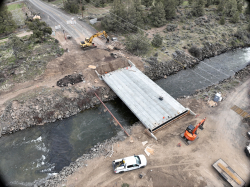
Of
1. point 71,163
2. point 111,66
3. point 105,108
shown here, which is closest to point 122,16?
point 111,66

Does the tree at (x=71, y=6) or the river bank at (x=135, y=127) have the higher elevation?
the tree at (x=71, y=6)

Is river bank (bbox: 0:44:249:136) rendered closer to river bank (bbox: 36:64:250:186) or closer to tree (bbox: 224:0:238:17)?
river bank (bbox: 36:64:250:186)

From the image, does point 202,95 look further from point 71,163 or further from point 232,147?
point 71,163

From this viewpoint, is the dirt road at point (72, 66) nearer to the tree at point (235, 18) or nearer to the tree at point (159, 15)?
the tree at point (159, 15)

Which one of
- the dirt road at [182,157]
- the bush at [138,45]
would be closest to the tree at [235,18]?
the bush at [138,45]

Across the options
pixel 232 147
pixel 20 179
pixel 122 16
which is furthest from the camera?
pixel 122 16

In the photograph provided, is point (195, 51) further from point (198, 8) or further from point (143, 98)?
point (143, 98)
